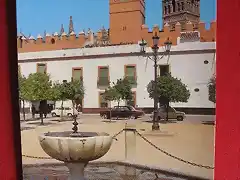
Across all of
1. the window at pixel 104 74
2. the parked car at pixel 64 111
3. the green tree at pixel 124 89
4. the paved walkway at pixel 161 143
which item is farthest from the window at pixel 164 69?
the parked car at pixel 64 111

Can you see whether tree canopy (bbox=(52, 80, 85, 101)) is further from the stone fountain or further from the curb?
the stone fountain

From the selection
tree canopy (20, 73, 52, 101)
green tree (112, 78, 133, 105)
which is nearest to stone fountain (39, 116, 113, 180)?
tree canopy (20, 73, 52, 101)

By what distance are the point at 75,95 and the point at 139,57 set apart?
0.93 m

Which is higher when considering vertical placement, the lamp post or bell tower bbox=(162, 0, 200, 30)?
bell tower bbox=(162, 0, 200, 30)

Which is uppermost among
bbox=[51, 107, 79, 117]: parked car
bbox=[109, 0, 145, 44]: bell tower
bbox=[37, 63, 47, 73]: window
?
bbox=[109, 0, 145, 44]: bell tower

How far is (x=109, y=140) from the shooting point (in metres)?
3.28

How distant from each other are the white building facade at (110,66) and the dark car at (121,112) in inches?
3.5

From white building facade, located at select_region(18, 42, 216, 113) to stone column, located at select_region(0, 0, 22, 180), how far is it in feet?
4.51

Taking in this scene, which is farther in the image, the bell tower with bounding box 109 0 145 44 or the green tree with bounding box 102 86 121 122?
the green tree with bounding box 102 86 121 122

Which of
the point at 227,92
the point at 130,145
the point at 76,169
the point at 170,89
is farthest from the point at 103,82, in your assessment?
the point at 227,92

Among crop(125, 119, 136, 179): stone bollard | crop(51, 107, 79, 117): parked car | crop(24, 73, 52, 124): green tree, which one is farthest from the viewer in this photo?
crop(125, 119, 136, 179): stone bollard

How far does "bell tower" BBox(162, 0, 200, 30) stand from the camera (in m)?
4.01

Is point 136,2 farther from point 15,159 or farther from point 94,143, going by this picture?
point 15,159

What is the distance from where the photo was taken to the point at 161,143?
16.8ft
